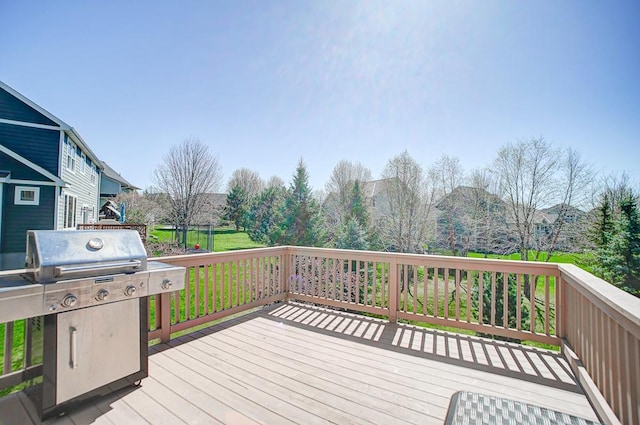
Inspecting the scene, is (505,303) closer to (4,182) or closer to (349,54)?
→ (349,54)

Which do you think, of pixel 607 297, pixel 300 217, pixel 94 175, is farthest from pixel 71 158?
pixel 607 297

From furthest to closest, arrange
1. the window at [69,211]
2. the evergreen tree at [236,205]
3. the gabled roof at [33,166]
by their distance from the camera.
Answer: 1. the evergreen tree at [236,205]
2. the window at [69,211]
3. the gabled roof at [33,166]

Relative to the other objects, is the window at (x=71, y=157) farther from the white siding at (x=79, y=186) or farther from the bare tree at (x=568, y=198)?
the bare tree at (x=568, y=198)

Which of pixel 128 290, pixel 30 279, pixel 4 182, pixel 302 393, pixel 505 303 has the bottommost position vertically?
pixel 302 393

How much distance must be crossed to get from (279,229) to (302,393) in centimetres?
1251

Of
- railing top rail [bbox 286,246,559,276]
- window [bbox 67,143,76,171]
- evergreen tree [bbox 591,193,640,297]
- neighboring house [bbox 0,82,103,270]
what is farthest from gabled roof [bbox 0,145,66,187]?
evergreen tree [bbox 591,193,640,297]

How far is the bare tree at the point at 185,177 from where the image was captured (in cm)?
1403

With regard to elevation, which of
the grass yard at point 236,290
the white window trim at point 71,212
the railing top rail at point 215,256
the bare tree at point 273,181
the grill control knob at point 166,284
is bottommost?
the grass yard at point 236,290

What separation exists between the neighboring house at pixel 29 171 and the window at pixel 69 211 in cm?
4

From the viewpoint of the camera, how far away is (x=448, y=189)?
578 inches

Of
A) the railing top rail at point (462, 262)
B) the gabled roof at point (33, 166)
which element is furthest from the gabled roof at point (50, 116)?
the railing top rail at point (462, 262)

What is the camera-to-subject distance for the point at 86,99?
824cm

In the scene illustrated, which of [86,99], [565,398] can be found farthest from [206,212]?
[565,398]

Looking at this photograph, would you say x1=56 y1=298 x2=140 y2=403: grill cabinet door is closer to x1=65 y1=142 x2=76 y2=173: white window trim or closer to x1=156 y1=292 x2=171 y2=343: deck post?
x1=156 y1=292 x2=171 y2=343: deck post
